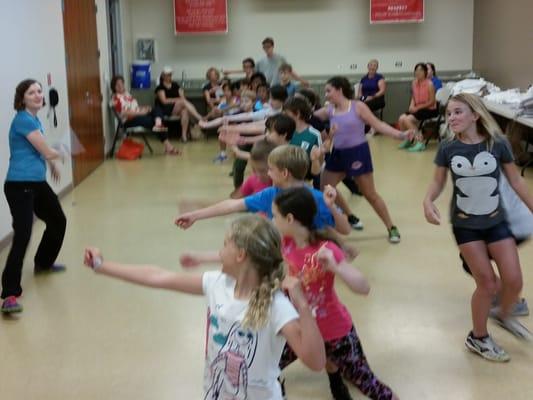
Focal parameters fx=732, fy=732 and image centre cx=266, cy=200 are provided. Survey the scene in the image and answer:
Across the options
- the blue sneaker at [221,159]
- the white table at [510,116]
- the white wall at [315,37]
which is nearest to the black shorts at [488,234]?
the white table at [510,116]

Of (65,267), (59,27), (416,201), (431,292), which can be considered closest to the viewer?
(431,292)

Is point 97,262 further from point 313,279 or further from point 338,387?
point 338,387

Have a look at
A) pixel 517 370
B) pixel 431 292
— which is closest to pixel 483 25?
pixel 431 292

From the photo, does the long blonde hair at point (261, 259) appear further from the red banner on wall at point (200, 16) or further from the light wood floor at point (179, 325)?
the red banner on wall at point (200, 16)

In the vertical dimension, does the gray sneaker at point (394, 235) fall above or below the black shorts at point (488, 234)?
below

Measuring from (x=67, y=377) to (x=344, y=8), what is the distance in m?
11.4

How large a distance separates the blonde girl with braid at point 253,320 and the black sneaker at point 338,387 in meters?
1.07

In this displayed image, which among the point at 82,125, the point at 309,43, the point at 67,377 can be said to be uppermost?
the point at 309,43

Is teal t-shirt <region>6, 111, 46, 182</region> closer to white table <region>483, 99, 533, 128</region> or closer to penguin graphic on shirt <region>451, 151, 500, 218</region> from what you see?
penguin graphic on shirt <region>451, 151, 500, 218</region>

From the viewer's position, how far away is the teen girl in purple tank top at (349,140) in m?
5.61

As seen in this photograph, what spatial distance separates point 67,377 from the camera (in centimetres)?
359

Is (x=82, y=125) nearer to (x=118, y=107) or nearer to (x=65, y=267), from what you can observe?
(x=118, y=107)

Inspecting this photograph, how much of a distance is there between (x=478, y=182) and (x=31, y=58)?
491 centimetres

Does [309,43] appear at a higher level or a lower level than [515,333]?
higher
